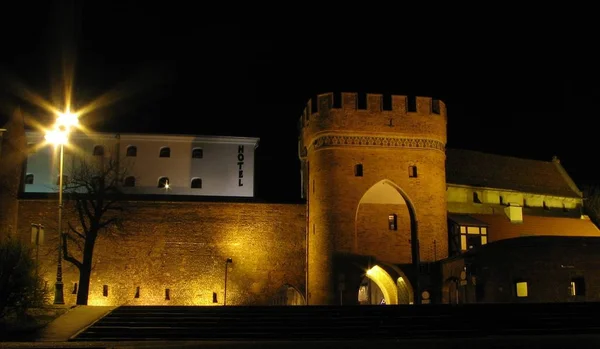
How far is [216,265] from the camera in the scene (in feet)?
125

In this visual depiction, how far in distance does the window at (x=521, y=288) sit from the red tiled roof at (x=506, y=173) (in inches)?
530

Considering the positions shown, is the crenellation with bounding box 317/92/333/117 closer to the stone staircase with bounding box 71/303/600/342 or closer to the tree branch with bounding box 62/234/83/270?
the tree branch with bounding box 62/234/83/270

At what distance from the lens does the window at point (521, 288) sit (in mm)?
33562

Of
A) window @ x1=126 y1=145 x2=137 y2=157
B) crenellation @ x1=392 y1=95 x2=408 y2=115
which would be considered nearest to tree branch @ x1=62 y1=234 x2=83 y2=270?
A: window @ x1=126 y1=145 x2=137 y2=157

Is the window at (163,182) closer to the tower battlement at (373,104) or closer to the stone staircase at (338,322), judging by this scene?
the tower battlement at (373,104)

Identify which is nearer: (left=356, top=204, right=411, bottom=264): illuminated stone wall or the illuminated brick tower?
the illuminated brick tower

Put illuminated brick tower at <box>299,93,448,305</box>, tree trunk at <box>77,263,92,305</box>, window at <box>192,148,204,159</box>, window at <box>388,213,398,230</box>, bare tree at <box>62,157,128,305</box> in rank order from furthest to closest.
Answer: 1. window at <box>192,148,204,159</box>
2. window at <box>388,213,398,230</box>
3. illuminated brick tower at <box>299,93,448,305</box>
4. bare tree at <box>62,157,128,305</box>
5. tree trunk at <box>77,263,92,305</box>

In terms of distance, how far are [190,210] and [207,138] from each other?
1008 centimetres

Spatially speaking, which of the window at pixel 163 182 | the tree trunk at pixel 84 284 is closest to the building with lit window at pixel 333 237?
the tree trunk at pixel 84 284

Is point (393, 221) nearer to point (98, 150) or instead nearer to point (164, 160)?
point (164, 160)

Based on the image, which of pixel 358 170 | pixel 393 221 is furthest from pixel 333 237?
pixel 358 170

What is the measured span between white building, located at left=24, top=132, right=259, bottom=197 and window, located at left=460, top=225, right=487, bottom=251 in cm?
1430

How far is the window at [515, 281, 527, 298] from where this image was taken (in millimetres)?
33562

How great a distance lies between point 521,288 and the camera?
33625 mm
